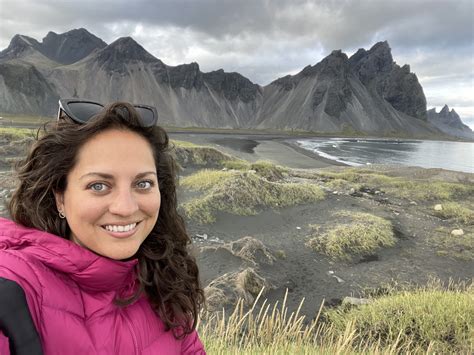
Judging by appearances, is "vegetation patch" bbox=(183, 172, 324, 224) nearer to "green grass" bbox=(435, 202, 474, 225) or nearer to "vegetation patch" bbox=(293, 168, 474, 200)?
"green grass" bbox=(435, 202, 474, 225)

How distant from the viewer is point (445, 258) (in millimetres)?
10953

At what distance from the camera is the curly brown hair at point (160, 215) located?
71.9 inches

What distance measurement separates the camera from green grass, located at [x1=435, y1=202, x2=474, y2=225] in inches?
595

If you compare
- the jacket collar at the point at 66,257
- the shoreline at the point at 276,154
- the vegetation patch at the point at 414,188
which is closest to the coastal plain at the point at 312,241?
the vegetation patch at the point at 414,188

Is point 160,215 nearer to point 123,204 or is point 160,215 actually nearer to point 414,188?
point 123,204

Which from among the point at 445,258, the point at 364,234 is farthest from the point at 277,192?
the point at 445,258

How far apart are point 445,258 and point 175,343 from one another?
454 inches

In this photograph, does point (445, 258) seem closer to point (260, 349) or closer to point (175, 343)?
point (260, 349)

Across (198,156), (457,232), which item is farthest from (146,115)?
(198,156)

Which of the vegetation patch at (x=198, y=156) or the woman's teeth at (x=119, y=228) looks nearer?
the woman's teeth at (x=119, y=228)

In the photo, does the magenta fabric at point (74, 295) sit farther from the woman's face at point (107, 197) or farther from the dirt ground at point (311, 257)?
the dirt ground at point (311, 257)

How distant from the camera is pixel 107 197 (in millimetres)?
1776

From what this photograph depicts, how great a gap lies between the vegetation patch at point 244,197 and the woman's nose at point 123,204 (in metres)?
10.1

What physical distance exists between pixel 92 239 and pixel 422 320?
6029mm
